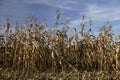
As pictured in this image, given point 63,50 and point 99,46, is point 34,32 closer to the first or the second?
point 63,50

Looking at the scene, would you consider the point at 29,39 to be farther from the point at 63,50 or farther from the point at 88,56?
the point at 88,56

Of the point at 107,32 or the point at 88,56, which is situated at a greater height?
the point at 107,32

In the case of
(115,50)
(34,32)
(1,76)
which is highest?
(34,32)

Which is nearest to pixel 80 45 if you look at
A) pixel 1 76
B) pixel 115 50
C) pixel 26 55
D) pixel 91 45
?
pixel 91 45

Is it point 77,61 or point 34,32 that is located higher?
point 34,32

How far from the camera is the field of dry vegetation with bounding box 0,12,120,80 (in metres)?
7.40

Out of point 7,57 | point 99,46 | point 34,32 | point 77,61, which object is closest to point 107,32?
point 99,46

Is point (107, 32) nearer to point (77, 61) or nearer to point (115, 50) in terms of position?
point (115, 50)

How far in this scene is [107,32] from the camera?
780 cm

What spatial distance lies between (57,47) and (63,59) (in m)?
0.34

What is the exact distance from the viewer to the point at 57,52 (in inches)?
294

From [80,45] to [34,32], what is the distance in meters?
1.25

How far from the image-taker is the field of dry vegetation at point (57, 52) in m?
7.40

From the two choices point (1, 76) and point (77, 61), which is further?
point (77, 61)
